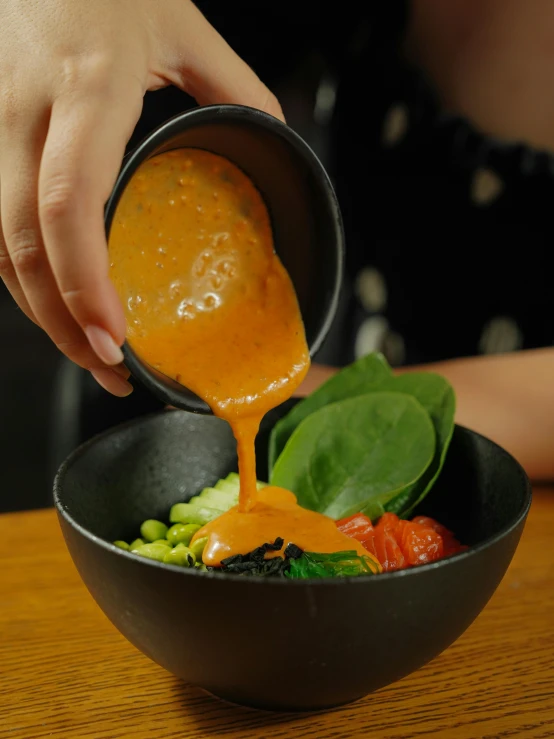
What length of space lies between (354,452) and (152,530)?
408 mm

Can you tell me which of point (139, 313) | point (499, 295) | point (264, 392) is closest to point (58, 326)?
point (139, 313)

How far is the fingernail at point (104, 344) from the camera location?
2.95 ft

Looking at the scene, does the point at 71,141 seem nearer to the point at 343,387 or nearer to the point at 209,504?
the point at 209,504

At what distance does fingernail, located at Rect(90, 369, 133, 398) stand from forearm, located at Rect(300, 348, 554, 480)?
100 cm

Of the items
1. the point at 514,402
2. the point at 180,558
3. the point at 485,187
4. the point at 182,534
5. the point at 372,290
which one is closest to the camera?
the point at 180,558

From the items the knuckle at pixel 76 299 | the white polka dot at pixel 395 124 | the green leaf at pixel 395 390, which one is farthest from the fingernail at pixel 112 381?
the white polka dot at pixel 395 124

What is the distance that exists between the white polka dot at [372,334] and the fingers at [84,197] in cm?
166

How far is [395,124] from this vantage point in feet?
7.73

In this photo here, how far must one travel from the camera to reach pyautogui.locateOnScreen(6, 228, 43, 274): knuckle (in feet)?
3.07

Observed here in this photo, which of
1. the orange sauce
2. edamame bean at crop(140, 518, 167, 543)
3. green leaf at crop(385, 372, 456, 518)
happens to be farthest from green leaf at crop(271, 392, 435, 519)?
Result: edamame bean at crop(140, 518, 167, 543)

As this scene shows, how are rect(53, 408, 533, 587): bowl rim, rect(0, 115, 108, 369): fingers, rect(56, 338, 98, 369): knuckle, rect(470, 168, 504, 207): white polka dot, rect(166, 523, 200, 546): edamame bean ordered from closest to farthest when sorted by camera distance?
1. rect(53, 408, 533, 587): bowl rim
2. rect(0, 115, 108, 369): fingers
3. rect(56, 338, 98, 369): knuckle
4. rect(166, 523, 200, 546): edamame bean
5. rect(470, 168, 504, 207): white polka dot

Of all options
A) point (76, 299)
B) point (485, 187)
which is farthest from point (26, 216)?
point (485, 187)

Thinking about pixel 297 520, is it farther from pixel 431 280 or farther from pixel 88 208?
pixel 431 280

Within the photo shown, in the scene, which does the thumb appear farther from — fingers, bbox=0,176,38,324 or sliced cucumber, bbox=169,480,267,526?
sliced cucumber, bbox=169,480,267,526
